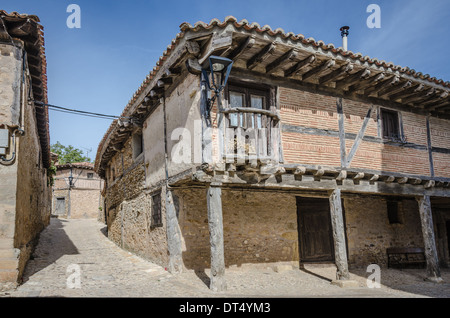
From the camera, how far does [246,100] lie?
7.79 metres

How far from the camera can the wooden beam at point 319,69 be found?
7.56 meters

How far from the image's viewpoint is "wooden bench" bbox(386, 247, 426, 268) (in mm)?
10602

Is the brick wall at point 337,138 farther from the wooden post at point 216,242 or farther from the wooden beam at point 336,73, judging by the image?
the wooden post at point 216,242

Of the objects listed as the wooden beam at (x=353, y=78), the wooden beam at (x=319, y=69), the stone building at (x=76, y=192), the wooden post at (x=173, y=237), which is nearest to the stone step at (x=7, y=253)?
the wooden post at (x=173, y=237)

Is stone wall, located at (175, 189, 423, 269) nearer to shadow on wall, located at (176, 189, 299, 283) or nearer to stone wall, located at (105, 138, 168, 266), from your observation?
shadow on wall, located at (176, 189, 299, 283)


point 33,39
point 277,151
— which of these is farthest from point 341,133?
point 33,39

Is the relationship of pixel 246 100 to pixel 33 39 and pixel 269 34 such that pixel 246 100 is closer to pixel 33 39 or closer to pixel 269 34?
pixel 269 34

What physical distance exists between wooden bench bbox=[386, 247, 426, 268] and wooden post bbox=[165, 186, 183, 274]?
6762 millimetres

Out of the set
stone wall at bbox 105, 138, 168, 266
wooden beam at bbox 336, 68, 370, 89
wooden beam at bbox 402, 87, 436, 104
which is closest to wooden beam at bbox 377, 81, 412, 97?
wooden beam at bbox 402, 87, 436, 104

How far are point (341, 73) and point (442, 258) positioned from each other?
349 inches

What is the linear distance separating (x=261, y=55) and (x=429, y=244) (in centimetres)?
670

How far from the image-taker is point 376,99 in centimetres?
933

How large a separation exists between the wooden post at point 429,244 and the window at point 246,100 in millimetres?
5281
